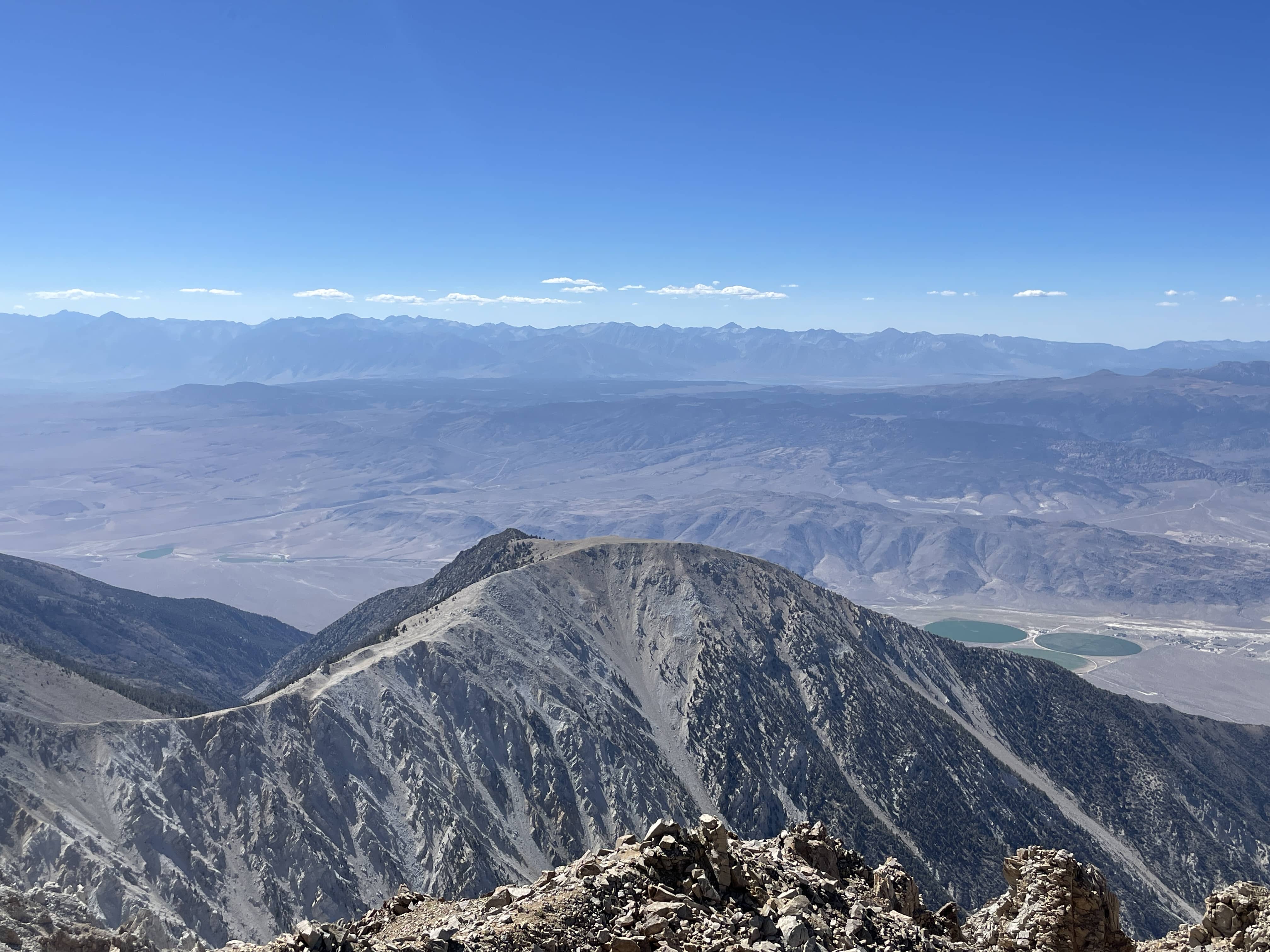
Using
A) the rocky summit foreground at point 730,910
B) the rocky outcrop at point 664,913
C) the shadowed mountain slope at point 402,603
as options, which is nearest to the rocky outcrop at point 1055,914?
the rocky summit foreground at point 730,910

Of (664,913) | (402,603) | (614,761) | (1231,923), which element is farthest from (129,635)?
(1231,923)

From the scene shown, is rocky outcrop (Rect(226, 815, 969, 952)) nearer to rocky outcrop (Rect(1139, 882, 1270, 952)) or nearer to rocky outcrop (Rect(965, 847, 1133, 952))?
rocky outcrop (Rect(965, 847, 1133, 952))

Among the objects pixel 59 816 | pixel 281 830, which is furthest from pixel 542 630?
pixel 59 816

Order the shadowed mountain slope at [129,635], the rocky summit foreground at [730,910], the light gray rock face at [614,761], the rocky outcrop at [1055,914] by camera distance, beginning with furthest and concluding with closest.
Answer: the shadowed mountain slope at [129,635], the light gray rock face at [614,761], the rocky outcrop at [1055,914], the rocky summit foreground at [730,910]

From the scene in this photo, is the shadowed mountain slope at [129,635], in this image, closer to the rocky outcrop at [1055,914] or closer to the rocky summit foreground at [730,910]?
the rocky summit foreground at [730,910]

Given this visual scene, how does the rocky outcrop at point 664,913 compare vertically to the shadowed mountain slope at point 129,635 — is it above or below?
above

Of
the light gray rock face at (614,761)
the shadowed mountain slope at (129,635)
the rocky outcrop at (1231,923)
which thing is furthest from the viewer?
the shadowed mountain slope at (129,635)

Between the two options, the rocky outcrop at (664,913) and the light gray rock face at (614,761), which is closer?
the rocky outcrop at (664,913)

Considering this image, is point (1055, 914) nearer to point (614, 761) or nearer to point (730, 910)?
point (730, 910)

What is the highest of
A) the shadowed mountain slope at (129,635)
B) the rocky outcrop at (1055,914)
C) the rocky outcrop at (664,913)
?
the rocky outcrop at (664,913)
